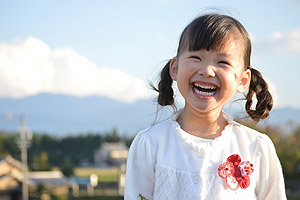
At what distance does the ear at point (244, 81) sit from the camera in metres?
1.96

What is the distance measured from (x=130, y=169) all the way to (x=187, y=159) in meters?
0.21

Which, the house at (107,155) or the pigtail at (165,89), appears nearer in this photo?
the pigtail at (165,89)

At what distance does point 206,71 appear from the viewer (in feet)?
5.82

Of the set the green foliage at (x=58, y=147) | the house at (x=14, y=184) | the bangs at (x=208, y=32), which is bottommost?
the green foliage at (x=58, y=147)

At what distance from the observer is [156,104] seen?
6.97 feet

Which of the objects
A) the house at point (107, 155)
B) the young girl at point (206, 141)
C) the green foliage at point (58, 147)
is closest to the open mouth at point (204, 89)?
the young girl at point (206, 141)

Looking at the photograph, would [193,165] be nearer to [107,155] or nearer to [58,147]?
[58,147]

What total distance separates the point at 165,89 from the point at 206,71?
325mm

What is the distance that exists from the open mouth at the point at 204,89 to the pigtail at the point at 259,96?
0.99 ft

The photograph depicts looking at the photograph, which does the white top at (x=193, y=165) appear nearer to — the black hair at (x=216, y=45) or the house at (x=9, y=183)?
the black hair at (x=216, y=45)

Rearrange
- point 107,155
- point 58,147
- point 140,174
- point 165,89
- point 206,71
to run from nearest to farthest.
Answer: point 206,71 < point 140,174 < point 165,89 < point 58,147 < point 107,155

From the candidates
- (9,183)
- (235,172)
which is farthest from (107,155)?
(235,172)

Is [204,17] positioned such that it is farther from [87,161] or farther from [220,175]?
[87,161]

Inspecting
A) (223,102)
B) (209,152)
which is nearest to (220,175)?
(209,152)
